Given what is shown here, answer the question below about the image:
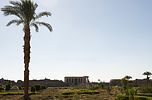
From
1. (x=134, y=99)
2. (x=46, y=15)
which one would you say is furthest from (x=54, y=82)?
(x=134, y=99)

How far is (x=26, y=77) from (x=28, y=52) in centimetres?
245

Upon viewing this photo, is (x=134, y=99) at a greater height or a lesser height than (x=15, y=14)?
lesser

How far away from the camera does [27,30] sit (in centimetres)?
3297

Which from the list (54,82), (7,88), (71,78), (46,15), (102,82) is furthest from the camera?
(71,78)

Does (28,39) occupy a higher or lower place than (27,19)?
lower

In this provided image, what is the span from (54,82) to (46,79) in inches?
214

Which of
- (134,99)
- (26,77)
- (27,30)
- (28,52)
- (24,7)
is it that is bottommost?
(134,99)

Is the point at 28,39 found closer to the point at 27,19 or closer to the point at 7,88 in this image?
the point at 27,19

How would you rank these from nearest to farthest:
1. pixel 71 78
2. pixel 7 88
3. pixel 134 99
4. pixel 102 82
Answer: pixel 134 99, pixel 7 88, pixel 102 82, pixel 71 78

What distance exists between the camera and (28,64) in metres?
32.2

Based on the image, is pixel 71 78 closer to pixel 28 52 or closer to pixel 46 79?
pixel 46 79

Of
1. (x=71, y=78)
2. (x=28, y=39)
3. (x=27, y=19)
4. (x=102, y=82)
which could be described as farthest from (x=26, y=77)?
(x=71, y=78)

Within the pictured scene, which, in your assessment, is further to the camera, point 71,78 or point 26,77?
point 71,78

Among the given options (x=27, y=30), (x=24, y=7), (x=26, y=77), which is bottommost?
(x=26, y=77)
